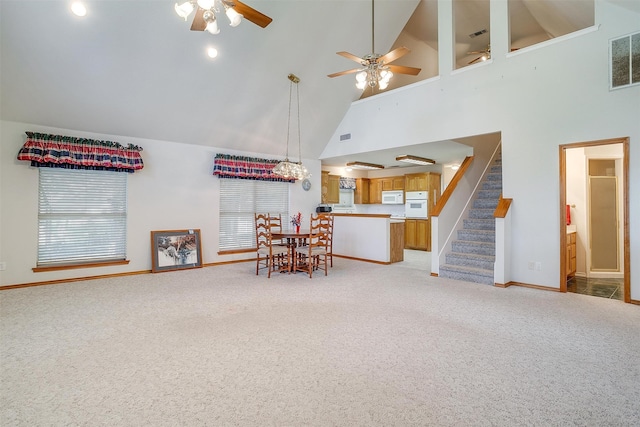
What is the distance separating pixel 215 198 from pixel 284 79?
2.83m

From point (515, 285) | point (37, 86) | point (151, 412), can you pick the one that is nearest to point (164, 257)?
point (37, 86)

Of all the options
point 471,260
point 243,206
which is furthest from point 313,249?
point 471,260

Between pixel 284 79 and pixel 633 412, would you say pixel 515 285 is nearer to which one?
pixel 633 412

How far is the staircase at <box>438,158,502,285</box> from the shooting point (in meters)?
5.09

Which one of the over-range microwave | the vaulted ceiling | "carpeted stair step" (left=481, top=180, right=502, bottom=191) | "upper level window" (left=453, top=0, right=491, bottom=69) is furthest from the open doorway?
the over-range microwave

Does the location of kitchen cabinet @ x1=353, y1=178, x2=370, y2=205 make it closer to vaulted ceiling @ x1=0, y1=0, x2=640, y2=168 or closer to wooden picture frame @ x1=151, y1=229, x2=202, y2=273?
vaulted ceiling @ x1=0, y1=0, x2=640, y2=168

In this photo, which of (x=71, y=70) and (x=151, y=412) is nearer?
(x=151, y=412)

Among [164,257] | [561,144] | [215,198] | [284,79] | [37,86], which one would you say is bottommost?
[164,257]

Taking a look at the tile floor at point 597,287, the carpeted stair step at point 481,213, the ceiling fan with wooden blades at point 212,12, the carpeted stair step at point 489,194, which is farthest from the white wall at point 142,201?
the tile floor at point 597,287

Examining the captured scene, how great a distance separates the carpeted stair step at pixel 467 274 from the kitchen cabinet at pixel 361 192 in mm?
5182

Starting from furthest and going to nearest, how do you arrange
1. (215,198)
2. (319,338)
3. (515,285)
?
1. (215,198)
2. (515,285)
3. (319,338)

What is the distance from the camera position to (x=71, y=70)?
4.26 meters

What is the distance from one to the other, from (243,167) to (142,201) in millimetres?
2126

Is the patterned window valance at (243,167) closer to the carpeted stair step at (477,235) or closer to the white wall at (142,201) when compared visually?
the white wall at (142,201)
